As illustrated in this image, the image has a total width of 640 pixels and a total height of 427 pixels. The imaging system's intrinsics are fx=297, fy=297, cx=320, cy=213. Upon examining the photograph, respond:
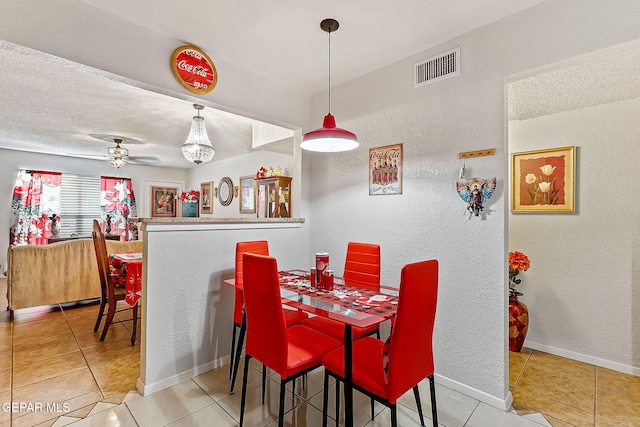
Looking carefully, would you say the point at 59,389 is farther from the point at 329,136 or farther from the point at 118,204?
the point at 118,204

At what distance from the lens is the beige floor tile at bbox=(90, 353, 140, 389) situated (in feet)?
7.18

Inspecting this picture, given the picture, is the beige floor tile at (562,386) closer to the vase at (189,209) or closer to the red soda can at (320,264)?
the red soda can at (320,264)

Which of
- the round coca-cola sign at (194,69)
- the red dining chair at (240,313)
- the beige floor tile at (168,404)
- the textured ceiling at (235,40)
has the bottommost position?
the beige floor tile at (168,404)

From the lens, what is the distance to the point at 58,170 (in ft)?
20.0

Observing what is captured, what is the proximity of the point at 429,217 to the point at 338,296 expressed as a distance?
39.4 inches

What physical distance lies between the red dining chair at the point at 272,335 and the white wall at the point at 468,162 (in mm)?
1002

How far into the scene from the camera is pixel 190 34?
208cm

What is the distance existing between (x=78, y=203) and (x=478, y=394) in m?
7.75

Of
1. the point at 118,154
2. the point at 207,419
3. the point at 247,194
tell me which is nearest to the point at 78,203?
the point at 118,154

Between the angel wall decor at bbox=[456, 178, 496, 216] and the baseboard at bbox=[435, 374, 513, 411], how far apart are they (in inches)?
46.9

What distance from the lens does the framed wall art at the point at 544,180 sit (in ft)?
8.77

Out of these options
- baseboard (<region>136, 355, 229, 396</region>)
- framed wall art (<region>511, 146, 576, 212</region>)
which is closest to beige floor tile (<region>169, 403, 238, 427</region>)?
baseboard (<region>136, 355, 229, 396</region>)

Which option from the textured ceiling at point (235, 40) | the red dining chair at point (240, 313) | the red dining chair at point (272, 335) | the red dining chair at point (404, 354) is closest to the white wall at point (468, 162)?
the textured ceiling at point (235, 40)

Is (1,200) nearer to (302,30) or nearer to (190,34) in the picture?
(190,34)
